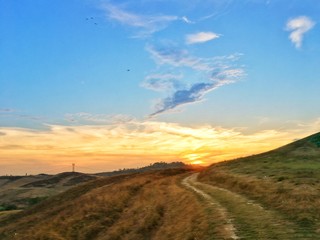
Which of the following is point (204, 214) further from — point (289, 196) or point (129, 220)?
point (129, 220)

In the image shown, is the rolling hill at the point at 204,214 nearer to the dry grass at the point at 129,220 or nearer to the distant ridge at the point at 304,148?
the dry grass at the point at 129,220

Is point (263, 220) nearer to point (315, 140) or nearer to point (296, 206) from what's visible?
point (296, 206)

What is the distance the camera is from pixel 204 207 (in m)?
39.0

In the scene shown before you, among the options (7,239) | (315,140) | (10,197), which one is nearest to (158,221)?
(7,239)

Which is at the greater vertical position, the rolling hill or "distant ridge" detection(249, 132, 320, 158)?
"distant ridge" detection(249, 132, 320, 158)

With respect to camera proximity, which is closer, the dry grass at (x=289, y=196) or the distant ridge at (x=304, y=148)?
the dry grass at (x=289, y=196)

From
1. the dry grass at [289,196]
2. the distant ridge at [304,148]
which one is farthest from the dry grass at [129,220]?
the distant ridge at [304,148]

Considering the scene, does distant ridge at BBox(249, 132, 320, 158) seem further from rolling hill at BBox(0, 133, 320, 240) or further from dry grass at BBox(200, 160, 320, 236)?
dry grass at BBox(200, 160, 320, 236)

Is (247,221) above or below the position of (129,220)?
below

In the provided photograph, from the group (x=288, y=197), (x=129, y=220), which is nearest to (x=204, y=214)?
(x=288, y=197)

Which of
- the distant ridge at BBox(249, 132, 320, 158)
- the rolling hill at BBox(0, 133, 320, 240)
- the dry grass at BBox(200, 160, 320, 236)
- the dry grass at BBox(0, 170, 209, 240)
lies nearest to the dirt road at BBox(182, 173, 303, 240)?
the rolling hill at BBox(0, 133, 320, 240)

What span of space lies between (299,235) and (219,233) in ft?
16.4

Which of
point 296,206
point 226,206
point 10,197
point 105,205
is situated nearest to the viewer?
point 296,206

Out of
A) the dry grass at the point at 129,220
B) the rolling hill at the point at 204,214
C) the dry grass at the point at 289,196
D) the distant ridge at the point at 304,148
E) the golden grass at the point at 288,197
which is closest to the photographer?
the rolling hill at the point at 204,214
